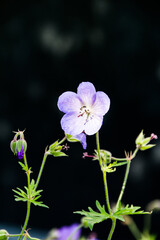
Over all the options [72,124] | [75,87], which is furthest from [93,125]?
[75,87]

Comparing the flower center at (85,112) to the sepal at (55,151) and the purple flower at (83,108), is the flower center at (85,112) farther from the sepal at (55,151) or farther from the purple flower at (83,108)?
the sepal at (55,151)

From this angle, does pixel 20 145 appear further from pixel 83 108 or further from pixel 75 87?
pixel 75 87

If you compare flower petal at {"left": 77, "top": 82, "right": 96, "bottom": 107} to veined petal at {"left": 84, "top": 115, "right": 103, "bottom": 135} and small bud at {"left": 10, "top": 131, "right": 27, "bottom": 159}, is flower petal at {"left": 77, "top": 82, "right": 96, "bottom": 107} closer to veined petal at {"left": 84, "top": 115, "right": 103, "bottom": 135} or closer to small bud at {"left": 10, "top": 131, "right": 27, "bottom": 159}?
veined petal at {"left": 84, "top": 115, "right": 103, "bottom": 135}

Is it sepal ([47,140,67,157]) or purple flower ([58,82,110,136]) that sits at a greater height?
purple flower ([58,82,110,136])

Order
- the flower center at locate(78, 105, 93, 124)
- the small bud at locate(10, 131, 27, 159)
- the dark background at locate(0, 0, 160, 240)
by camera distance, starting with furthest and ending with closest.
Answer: the dark background at locate(0, 0, 160, 240), the flower center at locate(78, 105, 93, 124), the small bud at locate(10, 131, 27, 159)

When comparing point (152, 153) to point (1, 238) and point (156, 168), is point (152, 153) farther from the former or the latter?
point (1, 238)

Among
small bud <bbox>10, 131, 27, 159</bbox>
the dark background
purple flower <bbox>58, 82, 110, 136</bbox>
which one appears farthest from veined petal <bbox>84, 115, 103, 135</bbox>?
the dark background

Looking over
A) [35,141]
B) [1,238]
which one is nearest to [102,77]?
[35,141]

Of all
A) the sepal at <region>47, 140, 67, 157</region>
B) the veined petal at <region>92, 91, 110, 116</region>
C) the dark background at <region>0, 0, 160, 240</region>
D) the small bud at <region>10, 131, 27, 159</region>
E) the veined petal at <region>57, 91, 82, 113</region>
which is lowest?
the sepal at <region>47, 140, 67, 157</region>
